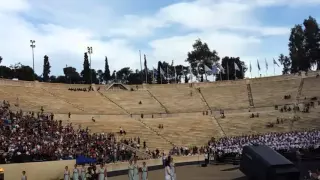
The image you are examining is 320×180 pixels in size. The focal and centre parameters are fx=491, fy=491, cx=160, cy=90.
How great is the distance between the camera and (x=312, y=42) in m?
92.6

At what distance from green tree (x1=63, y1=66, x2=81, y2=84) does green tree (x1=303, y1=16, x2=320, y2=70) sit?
52396 mm

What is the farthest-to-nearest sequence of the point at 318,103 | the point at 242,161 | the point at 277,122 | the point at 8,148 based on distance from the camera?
the point at 318,103
the point at 277,122
the point at 8,148
the point at 242,161

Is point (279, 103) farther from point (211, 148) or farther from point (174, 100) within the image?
point (211, 148)

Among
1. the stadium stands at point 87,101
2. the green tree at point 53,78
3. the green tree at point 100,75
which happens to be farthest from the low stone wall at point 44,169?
the green tree at point 100,75

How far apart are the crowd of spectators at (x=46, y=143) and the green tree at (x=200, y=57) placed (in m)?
63.0

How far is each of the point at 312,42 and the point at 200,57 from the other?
23.0 m

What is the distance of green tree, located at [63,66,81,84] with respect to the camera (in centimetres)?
11633

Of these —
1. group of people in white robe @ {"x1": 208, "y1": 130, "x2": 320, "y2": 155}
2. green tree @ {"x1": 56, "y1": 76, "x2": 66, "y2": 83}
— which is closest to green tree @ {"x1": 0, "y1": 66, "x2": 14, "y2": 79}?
green tree @ {"x1": 56, "y1": 76, "x2": 66, "y2": 83}

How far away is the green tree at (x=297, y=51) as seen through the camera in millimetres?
92175

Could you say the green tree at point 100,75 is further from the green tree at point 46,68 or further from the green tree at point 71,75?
the green tree at point 46,68

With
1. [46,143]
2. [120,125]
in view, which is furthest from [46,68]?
[46,143]

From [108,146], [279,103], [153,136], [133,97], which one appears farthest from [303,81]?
[108,146]

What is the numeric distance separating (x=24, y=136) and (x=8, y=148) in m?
3.78

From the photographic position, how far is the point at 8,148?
91.8 ft
